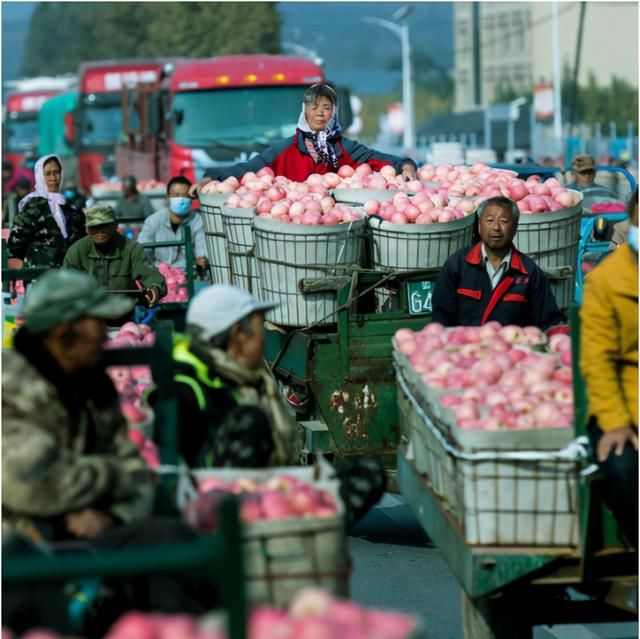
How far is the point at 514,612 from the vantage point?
6383 mm

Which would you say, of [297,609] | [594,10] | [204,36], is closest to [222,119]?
[297,609]

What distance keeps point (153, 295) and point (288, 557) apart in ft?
19.6

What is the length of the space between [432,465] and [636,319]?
110 centimetres

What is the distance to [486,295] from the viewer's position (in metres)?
8.64

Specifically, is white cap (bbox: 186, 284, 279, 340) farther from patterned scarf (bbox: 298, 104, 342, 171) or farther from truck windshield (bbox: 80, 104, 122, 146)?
truck windshield (bbox: 80, 104, 122, 146)

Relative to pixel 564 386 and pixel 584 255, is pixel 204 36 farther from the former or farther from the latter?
pixel 564 386

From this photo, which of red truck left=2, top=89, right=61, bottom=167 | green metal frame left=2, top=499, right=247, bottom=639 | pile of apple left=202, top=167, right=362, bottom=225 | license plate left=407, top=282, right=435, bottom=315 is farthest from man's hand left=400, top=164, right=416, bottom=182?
red truck left=2, top=89, right=61, bottom=167

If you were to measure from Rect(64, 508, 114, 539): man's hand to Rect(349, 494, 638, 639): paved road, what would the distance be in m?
3.33

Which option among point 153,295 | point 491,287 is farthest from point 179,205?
point 491,287

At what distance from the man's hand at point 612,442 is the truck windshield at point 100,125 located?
3015 centimetres

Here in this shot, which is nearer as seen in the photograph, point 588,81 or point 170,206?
point 170,206

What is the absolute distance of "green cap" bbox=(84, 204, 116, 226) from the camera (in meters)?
10.7

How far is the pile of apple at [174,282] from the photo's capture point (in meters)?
13.2

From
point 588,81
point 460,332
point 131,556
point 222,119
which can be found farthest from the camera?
point 588,81
